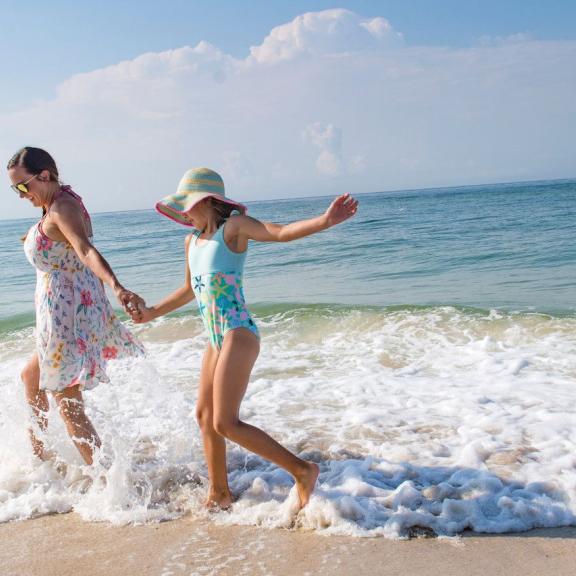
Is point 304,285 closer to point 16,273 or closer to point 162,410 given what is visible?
point 162,410

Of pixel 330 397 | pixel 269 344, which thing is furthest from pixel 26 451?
pixel 269 344

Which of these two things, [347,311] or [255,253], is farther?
[255,253]

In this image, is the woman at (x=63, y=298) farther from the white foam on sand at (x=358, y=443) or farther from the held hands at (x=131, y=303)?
the white foam on sand at (x=358, y=443)

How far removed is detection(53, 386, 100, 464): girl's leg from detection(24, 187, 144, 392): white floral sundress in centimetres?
7

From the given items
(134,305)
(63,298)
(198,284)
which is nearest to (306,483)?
(198,284)

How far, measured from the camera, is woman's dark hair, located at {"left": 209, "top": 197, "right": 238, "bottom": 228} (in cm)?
364

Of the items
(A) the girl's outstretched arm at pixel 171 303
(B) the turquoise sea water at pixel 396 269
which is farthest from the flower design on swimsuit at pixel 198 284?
(B) the turquoise sea water at pixel 396 269

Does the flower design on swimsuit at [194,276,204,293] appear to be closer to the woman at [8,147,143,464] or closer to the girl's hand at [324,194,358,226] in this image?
the woman at [8,147,143,464]

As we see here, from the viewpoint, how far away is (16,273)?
20.5 m

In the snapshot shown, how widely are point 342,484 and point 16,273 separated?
735 inches

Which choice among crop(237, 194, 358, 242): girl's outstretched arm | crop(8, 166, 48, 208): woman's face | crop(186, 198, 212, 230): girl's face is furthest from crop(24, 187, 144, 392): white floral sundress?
crop(237, 194, 358, 242): girl's outstretched arm

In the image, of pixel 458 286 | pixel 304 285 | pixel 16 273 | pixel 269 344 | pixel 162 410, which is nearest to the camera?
pixel 162 410

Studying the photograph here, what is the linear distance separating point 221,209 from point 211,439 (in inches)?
50.3

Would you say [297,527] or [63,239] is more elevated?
[63,239]
